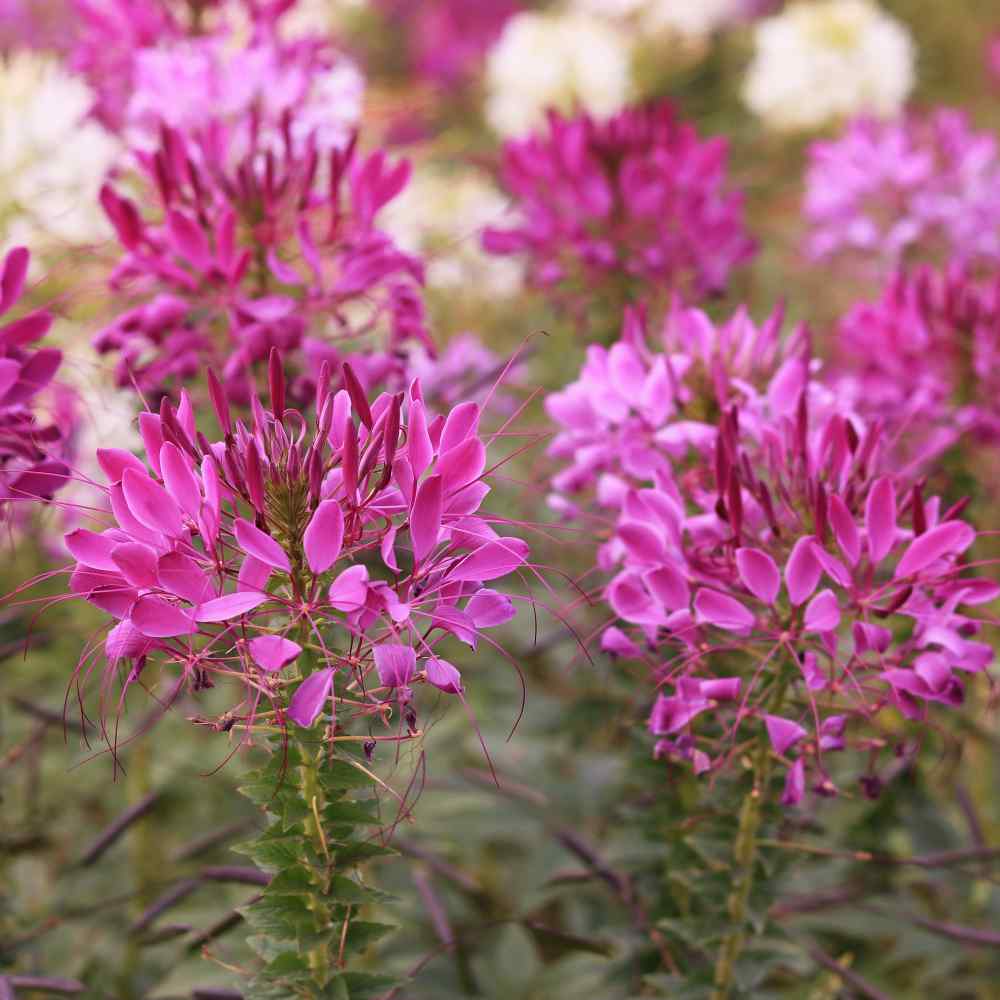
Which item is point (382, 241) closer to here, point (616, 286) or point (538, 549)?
point (616, 286)

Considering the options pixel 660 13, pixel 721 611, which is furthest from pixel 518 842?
pixel 660 13

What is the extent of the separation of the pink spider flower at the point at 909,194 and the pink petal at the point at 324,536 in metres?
1.62

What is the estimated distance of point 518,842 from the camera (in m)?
1.88

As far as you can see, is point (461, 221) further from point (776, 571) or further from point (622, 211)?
point (776, 571)

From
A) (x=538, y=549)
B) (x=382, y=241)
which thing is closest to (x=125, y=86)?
(x=382, y=241)

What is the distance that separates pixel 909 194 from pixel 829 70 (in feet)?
3.84

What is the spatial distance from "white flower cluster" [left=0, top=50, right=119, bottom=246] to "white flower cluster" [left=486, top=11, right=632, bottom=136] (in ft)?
5.34

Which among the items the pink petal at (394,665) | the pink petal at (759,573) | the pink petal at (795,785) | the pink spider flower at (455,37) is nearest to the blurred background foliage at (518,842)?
the pink petal at (795,785)

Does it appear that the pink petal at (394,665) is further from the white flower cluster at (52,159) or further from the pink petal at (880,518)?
the white flower cluster at (52,159)

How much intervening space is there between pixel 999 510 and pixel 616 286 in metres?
0.65

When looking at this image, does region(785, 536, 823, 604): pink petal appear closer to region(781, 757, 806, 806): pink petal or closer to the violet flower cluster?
the violet flower cluster

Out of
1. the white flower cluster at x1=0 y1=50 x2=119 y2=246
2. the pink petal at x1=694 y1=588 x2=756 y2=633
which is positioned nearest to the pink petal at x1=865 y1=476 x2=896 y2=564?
the pink petal at x1=694 y1=588 x2=756 y2=633

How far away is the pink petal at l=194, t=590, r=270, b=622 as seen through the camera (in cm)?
72

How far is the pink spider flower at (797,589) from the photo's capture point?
0.87 m
